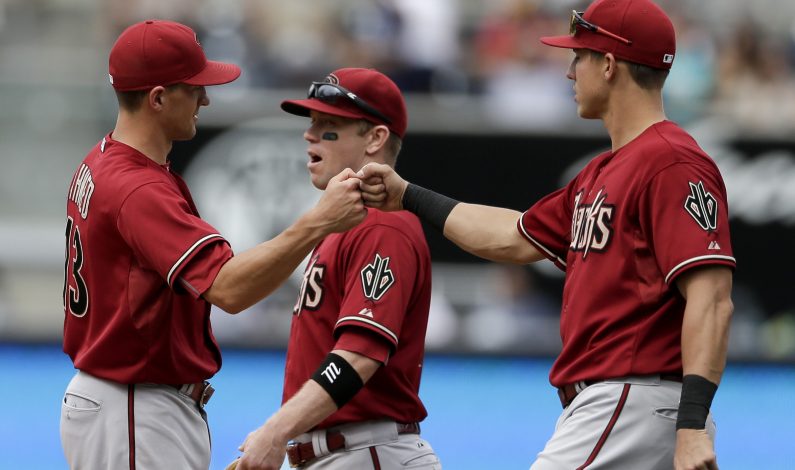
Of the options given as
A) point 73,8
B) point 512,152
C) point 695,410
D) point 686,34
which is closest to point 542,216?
point 695,410

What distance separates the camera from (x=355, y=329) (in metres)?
5.09

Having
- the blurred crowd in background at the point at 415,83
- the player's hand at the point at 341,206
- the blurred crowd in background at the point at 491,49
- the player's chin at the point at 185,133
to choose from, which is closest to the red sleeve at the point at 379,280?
the player's hand at the point at 341,206

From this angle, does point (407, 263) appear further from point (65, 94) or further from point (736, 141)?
point (65, 94)

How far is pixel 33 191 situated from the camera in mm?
14844

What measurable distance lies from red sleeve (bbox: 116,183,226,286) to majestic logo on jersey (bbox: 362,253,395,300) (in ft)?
1.99

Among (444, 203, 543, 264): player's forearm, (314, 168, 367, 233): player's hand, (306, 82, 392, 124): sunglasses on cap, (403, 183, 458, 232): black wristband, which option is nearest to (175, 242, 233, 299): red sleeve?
(314, 168, 367, 233): player's hand

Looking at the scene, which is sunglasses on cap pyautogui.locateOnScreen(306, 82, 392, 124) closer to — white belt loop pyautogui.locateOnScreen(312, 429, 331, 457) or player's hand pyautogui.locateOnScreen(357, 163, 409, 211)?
player's hand pyautogui.locateOnScreen(357, 163, 409, 211)

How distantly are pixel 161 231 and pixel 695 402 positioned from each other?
213 centimetres

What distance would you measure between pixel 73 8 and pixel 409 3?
4296 mm

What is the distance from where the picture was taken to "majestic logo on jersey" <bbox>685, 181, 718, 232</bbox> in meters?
4.65

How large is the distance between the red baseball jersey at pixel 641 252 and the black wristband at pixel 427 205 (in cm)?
96

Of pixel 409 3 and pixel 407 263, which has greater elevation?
pixel 409 3

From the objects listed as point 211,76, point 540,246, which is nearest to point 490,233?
point 540,246

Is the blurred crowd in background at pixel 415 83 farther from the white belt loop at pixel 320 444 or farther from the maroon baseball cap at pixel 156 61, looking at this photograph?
the white belt loop at pixel 320 444
